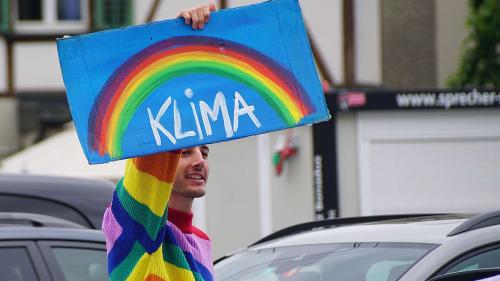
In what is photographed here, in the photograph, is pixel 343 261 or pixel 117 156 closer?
pixel 117 156

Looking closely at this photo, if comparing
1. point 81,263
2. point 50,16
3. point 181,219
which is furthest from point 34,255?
point 50,16

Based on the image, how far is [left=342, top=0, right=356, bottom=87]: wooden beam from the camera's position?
2036 centimetres

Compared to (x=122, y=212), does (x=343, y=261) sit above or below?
below

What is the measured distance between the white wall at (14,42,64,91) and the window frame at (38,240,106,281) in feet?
51.3

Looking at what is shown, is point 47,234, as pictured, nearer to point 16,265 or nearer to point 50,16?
point 16,265

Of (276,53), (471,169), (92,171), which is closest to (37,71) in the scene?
(92,171)

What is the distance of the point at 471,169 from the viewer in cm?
1424

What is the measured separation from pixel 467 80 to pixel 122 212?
1647cm

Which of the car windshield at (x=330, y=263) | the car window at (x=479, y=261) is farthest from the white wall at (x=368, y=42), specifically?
the car window at (x=479, y=261)

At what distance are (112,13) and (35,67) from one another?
1391mm

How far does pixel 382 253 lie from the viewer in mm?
5578

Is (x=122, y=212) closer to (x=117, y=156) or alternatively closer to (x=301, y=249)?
(x=117, y=156)

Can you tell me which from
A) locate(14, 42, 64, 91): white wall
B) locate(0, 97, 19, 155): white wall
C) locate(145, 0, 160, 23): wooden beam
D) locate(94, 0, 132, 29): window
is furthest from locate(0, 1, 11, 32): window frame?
locate(145, 0, 160, 23): wooden beam

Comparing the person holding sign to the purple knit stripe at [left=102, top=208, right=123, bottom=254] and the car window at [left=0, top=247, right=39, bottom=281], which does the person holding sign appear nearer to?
the purple knit stripe at [left=102, top=208, right=123, bottom=254]
